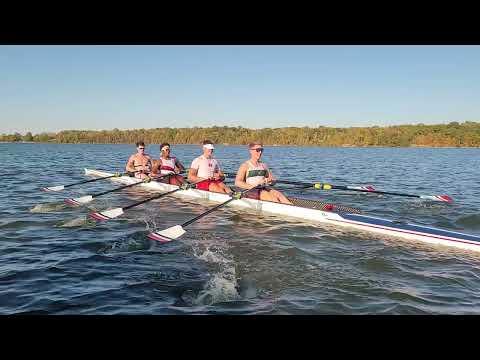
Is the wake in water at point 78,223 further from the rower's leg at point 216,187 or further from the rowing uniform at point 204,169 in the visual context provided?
the rower's leg at point 216,187

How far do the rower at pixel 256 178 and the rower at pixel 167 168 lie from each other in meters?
4.18

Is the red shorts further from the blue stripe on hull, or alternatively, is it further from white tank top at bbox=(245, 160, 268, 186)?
the blue stripe on hull

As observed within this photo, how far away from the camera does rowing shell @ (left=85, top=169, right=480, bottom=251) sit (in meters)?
8.18

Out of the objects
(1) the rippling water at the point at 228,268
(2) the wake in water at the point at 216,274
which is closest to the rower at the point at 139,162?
(1) the rippling water at the point at 228,268

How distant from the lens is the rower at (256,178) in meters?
11.7

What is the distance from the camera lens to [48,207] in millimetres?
12664

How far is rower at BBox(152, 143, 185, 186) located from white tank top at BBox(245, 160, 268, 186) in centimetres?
424

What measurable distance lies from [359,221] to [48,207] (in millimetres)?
9524

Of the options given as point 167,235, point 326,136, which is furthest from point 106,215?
Result: point 326,136

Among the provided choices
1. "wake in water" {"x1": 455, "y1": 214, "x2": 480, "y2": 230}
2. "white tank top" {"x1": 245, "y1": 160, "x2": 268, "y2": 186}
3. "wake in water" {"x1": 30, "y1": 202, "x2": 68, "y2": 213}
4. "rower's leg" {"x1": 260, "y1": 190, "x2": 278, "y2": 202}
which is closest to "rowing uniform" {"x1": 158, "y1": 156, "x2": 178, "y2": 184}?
"wake in water" {"x1": 30, "y1": 202, "x2": 68, "y2": 213}

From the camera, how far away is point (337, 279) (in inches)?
254
